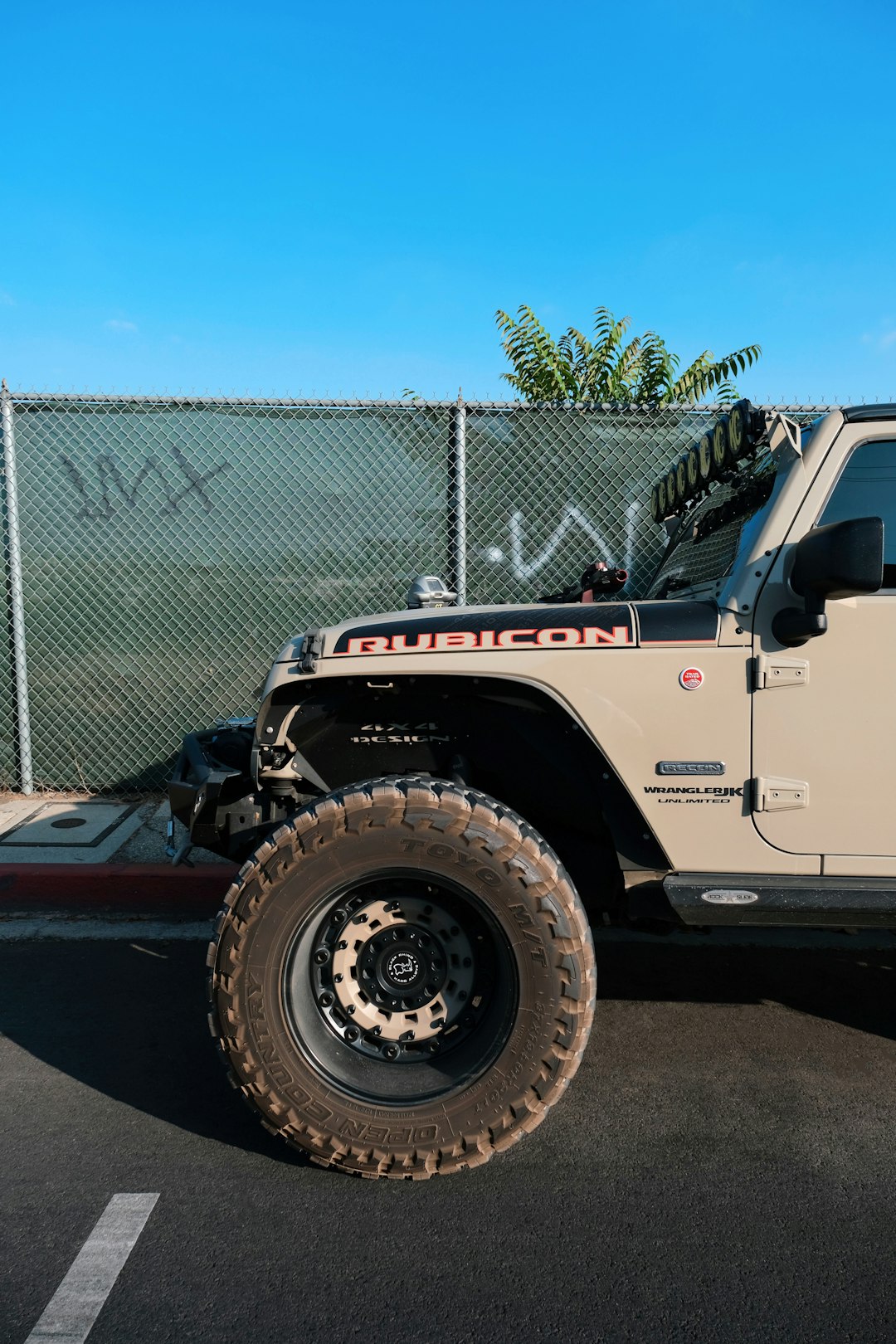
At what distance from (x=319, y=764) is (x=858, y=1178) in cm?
199

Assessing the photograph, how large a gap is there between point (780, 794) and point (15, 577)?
16.6 feet

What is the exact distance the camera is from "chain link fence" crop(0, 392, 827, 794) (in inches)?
234

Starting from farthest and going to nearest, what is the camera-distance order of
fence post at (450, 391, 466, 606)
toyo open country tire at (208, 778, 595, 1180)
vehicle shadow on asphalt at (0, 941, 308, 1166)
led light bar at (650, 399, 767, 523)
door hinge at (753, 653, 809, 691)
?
fence post at (450, 391, 466, 606) → vehicle shadow on asphalt at (0, 941, 308, 1166) → led light bar at (650, 399, 767, 523) → door hinge at (753, 653, 809, 691) → toyo open country tire at (208, 778, 595, 1180)

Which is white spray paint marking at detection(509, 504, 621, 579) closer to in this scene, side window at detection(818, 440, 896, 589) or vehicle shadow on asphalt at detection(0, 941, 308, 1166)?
vehicle shadow on asphalt at detection(0, 941, 308, 1166)

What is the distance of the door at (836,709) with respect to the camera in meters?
2.63

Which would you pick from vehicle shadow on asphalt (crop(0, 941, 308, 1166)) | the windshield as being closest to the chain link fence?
vehicle shadow on asphalt (crop(0, 941, 308, 1166))

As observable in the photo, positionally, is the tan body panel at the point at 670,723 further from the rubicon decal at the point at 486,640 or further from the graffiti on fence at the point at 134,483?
the graffiti on fence at the point at 134,483

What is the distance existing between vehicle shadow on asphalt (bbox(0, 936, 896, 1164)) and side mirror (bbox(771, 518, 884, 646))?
72.0 inches

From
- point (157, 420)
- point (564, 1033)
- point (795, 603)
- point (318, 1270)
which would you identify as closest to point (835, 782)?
point (795, 603)

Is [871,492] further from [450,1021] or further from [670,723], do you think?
[450,1021]

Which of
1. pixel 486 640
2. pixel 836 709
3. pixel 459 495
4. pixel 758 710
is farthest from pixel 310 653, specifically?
pixel 459 495

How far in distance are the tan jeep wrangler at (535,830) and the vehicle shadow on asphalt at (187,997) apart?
1.65 feet

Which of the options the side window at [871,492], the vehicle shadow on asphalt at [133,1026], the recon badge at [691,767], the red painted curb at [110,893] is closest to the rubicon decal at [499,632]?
the recon badge at [691,767]

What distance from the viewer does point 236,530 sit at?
605cm
